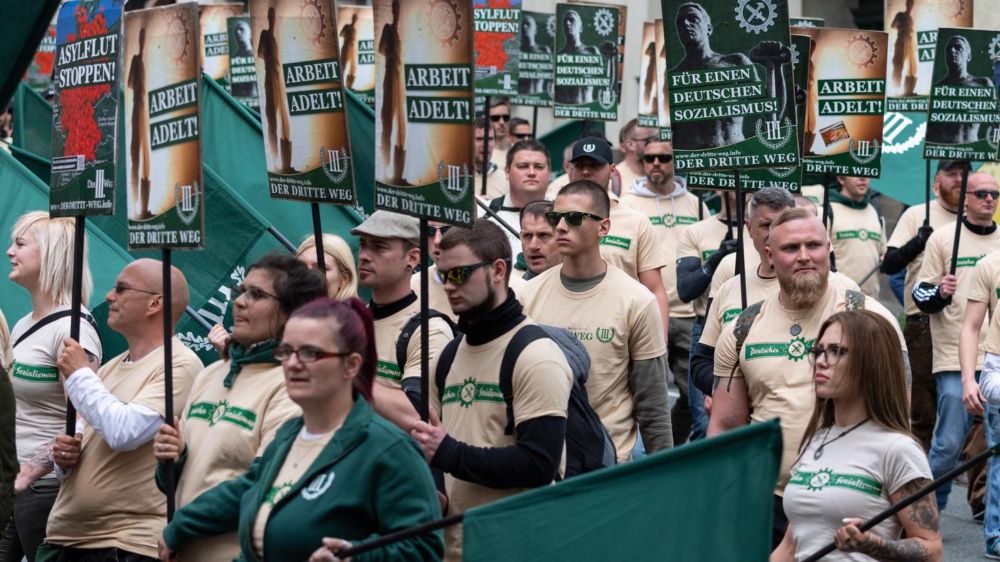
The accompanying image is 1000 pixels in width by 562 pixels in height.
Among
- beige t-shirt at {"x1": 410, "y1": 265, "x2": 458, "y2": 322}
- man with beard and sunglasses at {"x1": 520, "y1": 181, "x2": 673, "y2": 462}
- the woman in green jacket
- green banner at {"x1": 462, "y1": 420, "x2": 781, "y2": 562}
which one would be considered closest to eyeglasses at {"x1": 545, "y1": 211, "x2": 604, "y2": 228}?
man with beard and sunglasses at {"x1": 520, "y1": 181, "x2": 673, "y2": 462}

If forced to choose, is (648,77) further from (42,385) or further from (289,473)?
(289,473)

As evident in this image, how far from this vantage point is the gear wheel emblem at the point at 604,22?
1331 centimetres

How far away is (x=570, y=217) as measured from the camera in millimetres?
7418

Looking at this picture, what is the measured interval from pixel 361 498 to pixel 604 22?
933 cm

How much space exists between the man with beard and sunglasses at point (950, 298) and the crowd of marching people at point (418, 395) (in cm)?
107

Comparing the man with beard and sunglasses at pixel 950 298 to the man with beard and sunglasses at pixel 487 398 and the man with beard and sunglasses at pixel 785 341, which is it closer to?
the man with beard and sunglasses at pixel 785 341

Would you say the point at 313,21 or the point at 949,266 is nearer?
the point at 313,21

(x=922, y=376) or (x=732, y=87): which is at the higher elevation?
(x=732, y=87)

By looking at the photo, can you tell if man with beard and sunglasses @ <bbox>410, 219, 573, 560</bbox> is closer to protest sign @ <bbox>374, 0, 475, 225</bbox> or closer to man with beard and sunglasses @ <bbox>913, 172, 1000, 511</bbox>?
protest sign @ <bbox>374, 0, 475, 225</bbox>

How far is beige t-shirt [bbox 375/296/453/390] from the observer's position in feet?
20.9

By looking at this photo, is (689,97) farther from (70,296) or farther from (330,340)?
(330,340)

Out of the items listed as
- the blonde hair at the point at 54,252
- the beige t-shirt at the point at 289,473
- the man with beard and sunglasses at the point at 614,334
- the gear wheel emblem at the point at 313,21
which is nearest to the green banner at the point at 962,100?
the man with beard and sunglasses at the point at 614,334

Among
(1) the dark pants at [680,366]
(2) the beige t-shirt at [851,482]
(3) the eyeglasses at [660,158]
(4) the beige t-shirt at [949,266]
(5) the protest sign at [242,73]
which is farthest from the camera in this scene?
(5) the protest sign at [242,73]

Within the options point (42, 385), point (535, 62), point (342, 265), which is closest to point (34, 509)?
point (42, 385)
